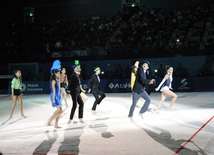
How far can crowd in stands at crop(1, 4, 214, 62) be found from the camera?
20562mm

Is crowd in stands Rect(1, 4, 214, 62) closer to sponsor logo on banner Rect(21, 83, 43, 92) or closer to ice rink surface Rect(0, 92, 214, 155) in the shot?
sponsor logo on banner Rect(21, 83, 43, 92)

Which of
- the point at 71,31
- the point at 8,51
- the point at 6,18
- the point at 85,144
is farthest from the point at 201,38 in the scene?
the point at 6,18

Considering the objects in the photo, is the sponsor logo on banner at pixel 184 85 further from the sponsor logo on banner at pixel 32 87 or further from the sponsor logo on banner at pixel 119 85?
the sponsor logo on banner at pixel 32 87

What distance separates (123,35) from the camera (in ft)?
78.3

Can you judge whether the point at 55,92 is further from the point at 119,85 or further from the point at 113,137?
the point at 119,85

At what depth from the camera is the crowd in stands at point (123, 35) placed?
20.6 meters

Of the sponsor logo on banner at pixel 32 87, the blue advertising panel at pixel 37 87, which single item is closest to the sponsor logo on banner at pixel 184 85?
the blue advertising panel at pixel 37 87

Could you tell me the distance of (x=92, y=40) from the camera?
2462cm

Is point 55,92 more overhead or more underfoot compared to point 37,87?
more overhead

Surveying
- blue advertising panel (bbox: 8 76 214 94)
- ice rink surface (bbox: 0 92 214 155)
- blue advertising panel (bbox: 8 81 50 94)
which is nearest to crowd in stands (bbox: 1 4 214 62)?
blue advertising panel (bbox: 8 76 214 94)

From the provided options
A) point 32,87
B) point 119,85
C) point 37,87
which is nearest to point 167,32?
point 119,85

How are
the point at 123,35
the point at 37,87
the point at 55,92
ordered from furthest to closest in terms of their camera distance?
the point at 123,35, the point at 37,87, the point at 55,92

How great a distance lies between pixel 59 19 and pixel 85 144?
3261cm

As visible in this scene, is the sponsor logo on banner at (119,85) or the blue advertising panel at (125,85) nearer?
the blue advertising panel at (125,85)
